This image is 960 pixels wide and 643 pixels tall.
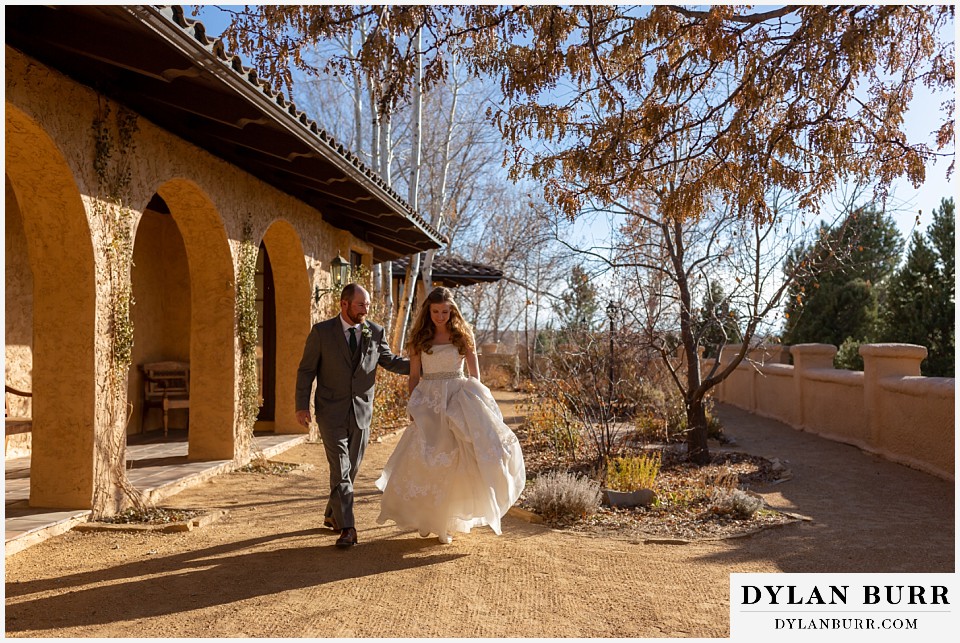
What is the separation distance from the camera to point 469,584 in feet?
14.3

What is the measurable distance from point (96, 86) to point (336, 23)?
1.72 m

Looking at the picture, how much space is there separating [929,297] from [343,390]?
17116mm

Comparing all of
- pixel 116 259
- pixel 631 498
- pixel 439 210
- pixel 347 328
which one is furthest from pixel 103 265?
pixel 439 210

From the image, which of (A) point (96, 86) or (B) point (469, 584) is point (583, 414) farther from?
(A) point (96, 86)

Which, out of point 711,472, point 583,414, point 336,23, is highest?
point 336,23

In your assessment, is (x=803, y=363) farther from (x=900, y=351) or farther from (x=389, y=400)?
(x=389, y=400)

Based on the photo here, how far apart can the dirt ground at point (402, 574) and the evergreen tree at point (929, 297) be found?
509 inches

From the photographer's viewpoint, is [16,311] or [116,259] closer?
[116,259]

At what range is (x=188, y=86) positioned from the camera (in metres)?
5.74

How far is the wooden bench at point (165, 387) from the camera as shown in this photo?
998 cm

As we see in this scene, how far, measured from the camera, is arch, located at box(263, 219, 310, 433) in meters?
9.96

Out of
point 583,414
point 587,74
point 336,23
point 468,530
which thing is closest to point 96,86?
point 336,23

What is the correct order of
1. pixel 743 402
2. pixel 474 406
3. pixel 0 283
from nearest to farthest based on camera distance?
pixel 0 283 → pixel 474 406 → pixel 743 402

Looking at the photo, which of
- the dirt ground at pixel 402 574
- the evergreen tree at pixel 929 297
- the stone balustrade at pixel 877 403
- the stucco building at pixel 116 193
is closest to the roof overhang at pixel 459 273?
the stone balustrade at pixel 877 403
